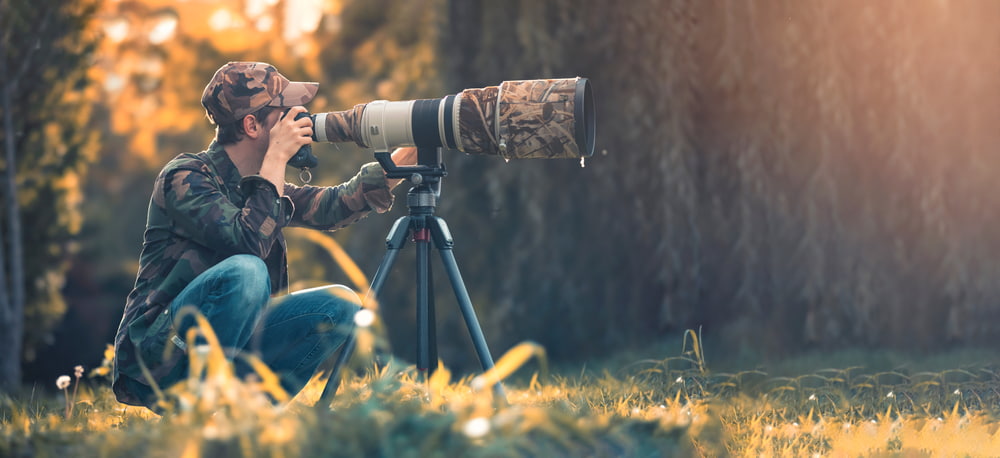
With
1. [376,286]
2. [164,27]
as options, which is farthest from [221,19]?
[376,286]

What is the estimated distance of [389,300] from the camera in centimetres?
623

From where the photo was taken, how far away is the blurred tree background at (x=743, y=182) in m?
4.49

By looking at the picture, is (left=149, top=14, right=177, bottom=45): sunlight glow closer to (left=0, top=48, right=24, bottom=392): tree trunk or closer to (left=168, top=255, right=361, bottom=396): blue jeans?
(left=0, top=48, right=24, bottom=392): tree trunk

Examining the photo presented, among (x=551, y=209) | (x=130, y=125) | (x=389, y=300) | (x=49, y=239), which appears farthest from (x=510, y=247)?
(x=130, y=125)

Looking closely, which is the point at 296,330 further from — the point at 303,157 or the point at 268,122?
the point at 268,122

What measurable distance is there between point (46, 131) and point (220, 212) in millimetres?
5479

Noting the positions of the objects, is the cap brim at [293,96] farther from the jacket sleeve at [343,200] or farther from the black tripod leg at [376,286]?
the black tripod leg at [376,286]

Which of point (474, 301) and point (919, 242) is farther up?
point (919, 242)

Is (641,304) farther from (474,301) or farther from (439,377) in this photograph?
(439,377)

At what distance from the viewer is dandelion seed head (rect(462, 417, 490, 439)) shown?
1.88 meters

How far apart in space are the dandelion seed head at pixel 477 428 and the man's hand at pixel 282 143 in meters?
1.31

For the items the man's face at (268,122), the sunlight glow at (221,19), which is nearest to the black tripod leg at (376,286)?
the man's face at (268,122)

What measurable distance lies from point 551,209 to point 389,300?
5.38 ft

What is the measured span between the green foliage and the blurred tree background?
3.50m
